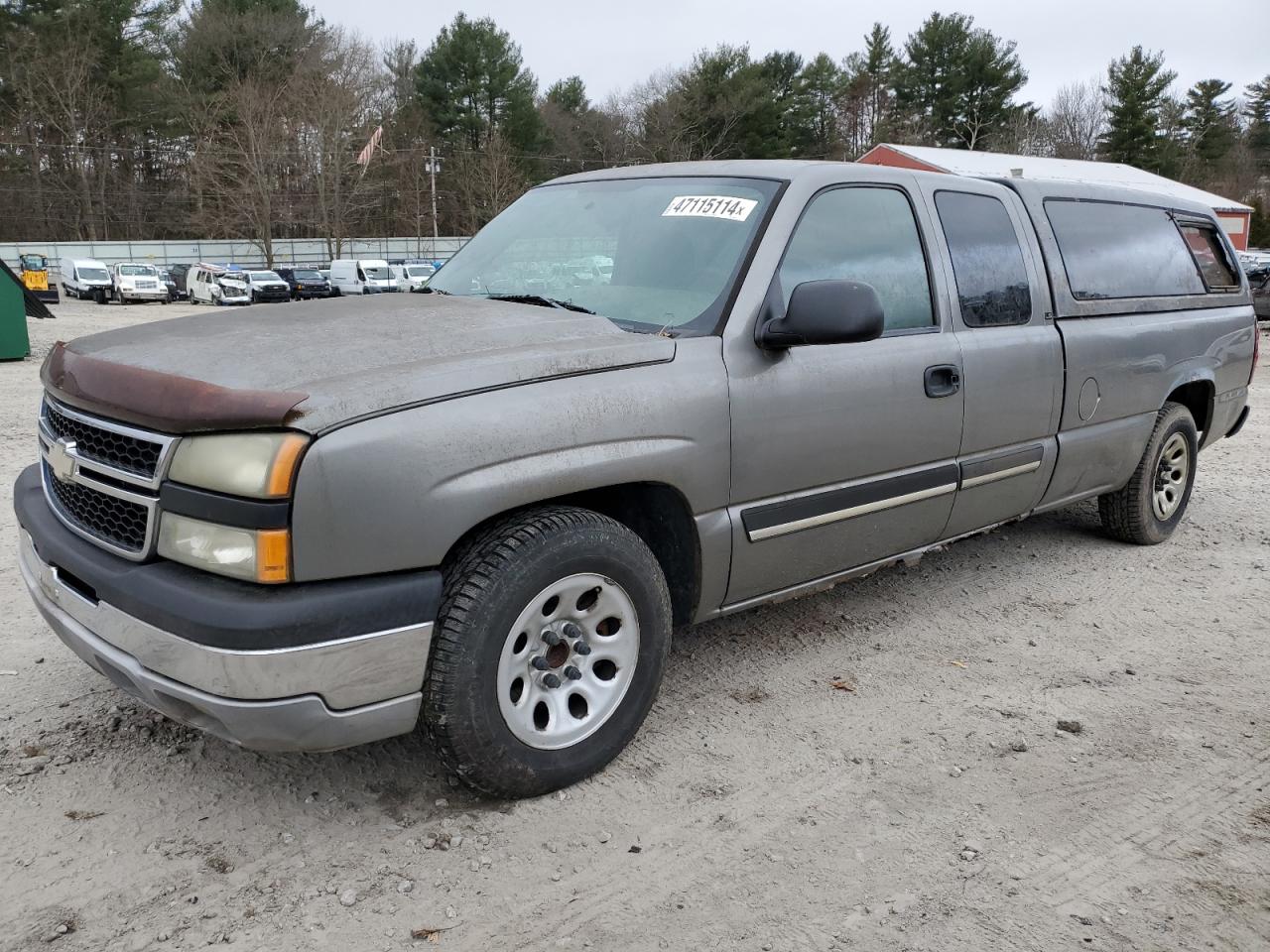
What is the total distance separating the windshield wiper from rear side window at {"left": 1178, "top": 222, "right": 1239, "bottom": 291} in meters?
3.87

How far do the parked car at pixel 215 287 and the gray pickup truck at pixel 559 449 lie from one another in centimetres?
3399

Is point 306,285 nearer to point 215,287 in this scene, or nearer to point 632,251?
point 215,287

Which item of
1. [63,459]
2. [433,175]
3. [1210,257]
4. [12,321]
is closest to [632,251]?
[63,459]

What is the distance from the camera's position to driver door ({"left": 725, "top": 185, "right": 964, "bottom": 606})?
11.2 feet

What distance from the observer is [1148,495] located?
5566 millimetres

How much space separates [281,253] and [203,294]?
20.7 m

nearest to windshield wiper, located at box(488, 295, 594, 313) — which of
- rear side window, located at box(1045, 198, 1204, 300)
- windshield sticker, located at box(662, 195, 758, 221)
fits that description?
windshield sticker, located at box(662, 195, 758, 221)

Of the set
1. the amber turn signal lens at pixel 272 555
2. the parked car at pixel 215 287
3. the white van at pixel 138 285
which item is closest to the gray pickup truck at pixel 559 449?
the amber turn signal lens at pixel 272 555

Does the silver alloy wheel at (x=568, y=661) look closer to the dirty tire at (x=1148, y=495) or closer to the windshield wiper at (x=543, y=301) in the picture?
the windshield wiper at (x=543, y=301)

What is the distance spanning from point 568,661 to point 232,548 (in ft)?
3.34

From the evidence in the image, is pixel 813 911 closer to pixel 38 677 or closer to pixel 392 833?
pixel 392 833

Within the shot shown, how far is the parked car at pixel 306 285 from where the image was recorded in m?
40.1

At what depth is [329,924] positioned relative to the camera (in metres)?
2.48

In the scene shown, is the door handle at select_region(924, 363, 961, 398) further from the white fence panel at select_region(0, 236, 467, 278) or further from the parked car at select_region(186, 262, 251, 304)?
the white fence panel at select_region(0, 236, 467, 278)
